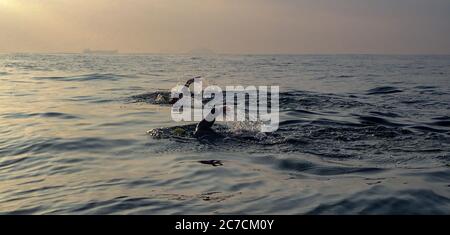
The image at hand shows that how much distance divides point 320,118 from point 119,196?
9644mm

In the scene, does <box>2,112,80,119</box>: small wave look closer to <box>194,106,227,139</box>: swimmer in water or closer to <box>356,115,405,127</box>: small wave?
<box>194,106,227,139</box>: swimmer in water

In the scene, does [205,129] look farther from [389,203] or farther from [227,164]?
[389,203]

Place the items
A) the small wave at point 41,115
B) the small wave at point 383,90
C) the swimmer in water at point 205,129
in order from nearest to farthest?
the swimmer in water at point 205,129 → the small wave at point 41,115 → the small wave at point 383,90

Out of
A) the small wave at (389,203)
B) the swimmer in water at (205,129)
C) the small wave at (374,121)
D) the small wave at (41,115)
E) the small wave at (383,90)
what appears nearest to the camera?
the small wave at (389,203)

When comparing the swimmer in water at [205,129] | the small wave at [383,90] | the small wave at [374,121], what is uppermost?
the swimmer in water at [205,129]

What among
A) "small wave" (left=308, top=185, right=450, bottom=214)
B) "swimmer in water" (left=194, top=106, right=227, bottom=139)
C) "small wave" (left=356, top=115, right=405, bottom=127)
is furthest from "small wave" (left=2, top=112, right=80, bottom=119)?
"small wave" (left=308, top=185, right=450, bottom=214)

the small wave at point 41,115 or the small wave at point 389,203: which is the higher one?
the small wave at point 41,115

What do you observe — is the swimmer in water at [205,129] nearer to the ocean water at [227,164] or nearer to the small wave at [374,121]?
the ocean water at [227,164]

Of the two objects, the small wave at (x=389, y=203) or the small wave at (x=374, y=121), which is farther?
the small wave at (x=374, y=121)

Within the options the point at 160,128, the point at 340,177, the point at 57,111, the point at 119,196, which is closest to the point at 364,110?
the point at 160,128

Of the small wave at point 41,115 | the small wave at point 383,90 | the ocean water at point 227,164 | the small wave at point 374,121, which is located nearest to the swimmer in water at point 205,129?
the ocean water at point 227,164

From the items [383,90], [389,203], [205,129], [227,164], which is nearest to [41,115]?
[205,129]

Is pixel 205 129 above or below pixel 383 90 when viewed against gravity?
above
